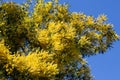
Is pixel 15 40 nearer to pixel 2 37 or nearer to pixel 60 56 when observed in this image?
pixel 2 37

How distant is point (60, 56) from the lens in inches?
1009

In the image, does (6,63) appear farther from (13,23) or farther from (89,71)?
(89,71)

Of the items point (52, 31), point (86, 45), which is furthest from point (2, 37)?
point (86, 45)

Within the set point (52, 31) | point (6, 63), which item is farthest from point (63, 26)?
point (6, 63)

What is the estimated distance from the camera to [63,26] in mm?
26953

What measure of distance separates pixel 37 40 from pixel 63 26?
1831 mm

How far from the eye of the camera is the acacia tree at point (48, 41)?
70.9 ft

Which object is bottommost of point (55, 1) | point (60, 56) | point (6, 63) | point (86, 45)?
point (6, 63)

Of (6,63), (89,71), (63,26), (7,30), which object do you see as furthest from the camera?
(89,71)

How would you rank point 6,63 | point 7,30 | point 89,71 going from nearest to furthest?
point 6,63 < point 7,30 < point 89,71

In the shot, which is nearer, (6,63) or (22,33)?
(6,63)

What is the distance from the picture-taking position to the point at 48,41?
25969 mm

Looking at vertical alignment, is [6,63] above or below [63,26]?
below

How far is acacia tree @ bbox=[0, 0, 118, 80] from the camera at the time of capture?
70.9 ft
